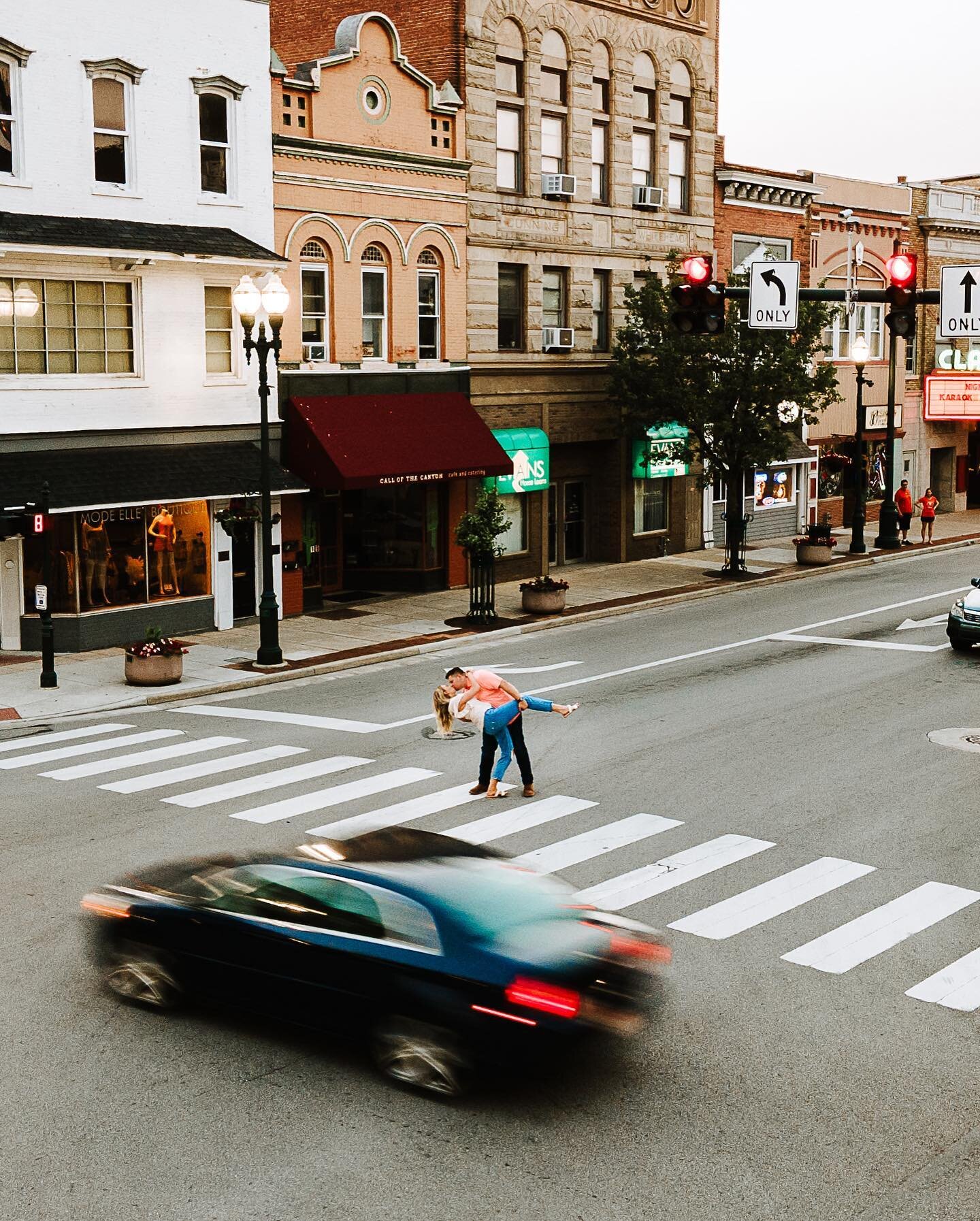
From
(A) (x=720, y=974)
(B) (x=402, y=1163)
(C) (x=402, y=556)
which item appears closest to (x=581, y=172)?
(C) (x=402, y=556)

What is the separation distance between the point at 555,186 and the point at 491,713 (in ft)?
74.3

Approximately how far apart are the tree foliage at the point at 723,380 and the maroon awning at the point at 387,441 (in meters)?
4.62

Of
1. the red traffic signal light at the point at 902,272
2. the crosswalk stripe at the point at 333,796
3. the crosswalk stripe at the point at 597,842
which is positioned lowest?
the crosswalk stripe at the point at 597,842

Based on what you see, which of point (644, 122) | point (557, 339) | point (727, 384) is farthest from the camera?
point (644, 122)

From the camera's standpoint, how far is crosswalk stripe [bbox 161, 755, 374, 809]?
52.0 ft

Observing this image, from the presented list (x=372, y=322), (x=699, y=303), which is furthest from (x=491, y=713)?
(x=372, y=322)

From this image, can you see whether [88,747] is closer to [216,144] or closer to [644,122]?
[216,144]

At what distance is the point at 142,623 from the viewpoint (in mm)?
26672

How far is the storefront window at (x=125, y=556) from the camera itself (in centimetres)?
2536

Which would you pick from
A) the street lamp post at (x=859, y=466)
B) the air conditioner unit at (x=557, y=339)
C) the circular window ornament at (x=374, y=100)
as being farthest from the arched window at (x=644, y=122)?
the circular window ornament at (x=374, y=100)

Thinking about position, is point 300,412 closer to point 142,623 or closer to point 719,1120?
point 142,623

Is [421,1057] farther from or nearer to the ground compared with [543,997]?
nearer to the ground

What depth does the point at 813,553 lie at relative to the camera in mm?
38094

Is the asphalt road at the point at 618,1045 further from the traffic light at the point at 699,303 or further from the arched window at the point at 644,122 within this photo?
the arched window at the point at 644,122
